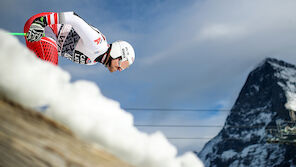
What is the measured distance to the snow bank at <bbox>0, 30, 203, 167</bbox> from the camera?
993 mm

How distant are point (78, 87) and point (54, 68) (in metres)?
0.12

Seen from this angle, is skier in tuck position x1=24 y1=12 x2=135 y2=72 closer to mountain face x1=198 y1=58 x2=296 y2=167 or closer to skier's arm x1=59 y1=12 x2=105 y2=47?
skier's arm x1=59 y1=12 x2=105 y2=47

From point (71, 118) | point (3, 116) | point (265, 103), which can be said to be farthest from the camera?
point (265, 103)

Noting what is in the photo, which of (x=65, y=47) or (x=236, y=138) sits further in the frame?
(x=236, y=138)

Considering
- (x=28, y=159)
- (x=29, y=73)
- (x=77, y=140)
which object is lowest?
(x=28, y=159)

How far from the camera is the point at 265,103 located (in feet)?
496

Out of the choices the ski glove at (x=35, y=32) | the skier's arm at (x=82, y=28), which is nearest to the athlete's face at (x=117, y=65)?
the skier's arm at (x=82, y=28)

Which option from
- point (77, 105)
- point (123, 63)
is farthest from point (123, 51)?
point (77, 105)

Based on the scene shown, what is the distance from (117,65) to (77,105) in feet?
16.9

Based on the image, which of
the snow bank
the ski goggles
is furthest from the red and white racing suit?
the snow bank

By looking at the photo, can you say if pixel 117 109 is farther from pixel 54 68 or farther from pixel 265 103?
pixel 265 103

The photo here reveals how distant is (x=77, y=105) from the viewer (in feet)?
3.54

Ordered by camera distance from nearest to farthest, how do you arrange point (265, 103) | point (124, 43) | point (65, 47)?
1. point (65, 47)
2. point (124, 43)
3. point (265, 103)

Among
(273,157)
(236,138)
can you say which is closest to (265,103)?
(236,138)
